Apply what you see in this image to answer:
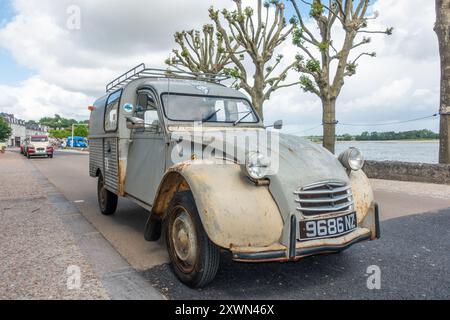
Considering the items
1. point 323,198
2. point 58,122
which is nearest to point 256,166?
point 323,198

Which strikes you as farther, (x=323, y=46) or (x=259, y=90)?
(x=259, y=90)

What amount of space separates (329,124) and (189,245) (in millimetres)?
11131

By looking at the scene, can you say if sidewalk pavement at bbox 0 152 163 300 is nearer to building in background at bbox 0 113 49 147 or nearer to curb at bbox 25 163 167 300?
curb at bbox 25 163 167 300

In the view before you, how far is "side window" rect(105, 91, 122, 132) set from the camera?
17.3 feet

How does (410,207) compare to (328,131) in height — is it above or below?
below

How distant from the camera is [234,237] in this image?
276 centimetres

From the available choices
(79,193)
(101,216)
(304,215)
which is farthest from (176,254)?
(79,193)

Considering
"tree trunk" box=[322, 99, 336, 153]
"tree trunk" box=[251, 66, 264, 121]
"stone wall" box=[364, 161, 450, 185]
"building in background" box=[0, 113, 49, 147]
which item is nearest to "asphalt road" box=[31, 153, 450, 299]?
"stone wall" box=[364, 161, 450, 185]

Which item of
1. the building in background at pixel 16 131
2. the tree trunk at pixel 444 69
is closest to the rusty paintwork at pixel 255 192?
the tree trunk at pixel 444 69

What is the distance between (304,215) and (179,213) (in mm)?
1186

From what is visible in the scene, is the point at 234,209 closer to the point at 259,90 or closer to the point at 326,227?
the point at 326,227

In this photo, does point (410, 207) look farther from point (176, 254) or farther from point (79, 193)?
point (79, 193)

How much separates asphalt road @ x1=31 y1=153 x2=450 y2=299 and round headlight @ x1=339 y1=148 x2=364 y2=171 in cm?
107

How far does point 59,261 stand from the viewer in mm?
3787
